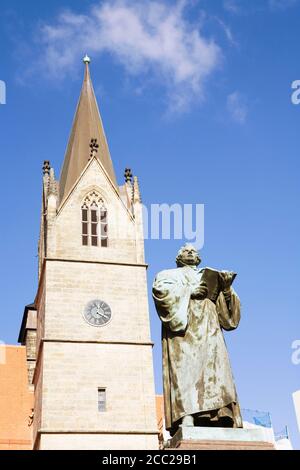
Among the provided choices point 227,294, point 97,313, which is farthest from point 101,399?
point 227,294

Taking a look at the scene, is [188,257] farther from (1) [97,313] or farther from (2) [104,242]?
(2) [104,242]

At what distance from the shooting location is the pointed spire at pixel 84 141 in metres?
30.3

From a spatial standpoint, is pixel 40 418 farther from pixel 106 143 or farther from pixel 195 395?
pixel 195 395

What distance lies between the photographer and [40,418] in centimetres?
2320

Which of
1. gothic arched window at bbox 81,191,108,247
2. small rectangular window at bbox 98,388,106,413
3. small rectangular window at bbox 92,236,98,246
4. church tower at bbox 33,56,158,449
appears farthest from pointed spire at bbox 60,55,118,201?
small rectangular window at bbox 98,388,106,413

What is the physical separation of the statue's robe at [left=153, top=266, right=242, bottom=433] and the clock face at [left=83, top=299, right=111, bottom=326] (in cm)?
1907

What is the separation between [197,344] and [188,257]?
105 cm

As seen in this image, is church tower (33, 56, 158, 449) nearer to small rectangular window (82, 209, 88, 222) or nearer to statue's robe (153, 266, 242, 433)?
small rectangular window (82, 209, 88, 222)

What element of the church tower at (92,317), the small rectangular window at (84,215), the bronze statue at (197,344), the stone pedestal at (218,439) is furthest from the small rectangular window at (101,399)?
the stone pedestal at (218,439)

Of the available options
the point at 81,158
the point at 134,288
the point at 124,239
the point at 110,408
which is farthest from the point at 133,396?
the point at 81,158

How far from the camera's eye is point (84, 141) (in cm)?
3195

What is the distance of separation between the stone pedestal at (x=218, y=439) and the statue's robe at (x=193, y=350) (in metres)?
0.23

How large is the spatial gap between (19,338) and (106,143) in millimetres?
14698

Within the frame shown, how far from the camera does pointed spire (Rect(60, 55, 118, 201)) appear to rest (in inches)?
1194
